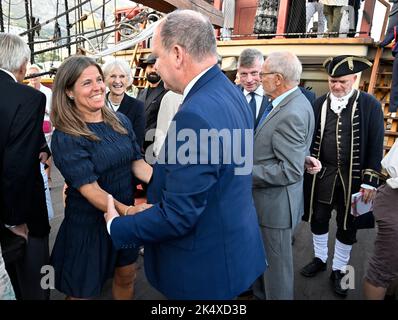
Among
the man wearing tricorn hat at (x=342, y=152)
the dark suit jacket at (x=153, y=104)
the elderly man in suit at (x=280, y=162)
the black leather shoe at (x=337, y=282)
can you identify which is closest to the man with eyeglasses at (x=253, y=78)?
the man wearing tricorn hat at (x=342, y=152)

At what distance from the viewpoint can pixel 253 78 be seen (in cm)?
259

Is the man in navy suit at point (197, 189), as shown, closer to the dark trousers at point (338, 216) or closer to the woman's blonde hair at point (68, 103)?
the woman's blonde hair at point (68, 103)

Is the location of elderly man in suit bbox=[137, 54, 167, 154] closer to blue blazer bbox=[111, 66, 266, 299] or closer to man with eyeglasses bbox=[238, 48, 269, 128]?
man with eyeglasses bbox=[238, 48, 269, 128]

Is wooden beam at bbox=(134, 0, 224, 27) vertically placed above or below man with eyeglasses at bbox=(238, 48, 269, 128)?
above

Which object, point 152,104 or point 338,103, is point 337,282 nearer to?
point 338,103

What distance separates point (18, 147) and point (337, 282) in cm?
254

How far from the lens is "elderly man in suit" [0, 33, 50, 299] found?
1.61m

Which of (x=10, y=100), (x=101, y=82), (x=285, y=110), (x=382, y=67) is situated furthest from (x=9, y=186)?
(x=382, y=67)

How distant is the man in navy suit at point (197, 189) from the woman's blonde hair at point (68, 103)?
0.55m

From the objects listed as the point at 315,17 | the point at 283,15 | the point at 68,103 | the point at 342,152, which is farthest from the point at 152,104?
the point at 315,17

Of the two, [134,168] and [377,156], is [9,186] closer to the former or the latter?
[134,168]

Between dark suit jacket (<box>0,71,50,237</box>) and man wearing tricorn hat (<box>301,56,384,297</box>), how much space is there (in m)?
2.11

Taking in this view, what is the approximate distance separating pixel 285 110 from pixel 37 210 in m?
1.57

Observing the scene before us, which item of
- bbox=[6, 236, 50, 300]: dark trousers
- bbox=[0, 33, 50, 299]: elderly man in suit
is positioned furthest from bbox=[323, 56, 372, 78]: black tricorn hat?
bbox=[6, 236, 50, 300]: dark trousers
